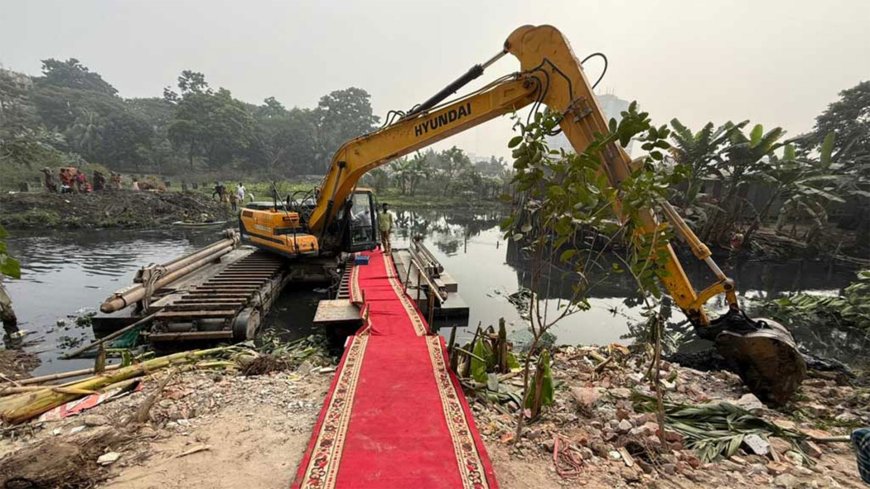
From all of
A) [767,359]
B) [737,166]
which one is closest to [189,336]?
[767,359]

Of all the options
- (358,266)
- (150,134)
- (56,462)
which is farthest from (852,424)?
(150,134)

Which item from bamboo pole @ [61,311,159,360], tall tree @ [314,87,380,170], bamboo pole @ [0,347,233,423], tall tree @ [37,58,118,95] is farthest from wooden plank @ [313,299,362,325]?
tall tree @ [37,58,118,95]

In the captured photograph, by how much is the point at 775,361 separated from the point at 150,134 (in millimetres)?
48416

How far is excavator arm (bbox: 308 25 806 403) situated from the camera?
11.9 feet

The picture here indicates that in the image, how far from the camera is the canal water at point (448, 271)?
6621 mm

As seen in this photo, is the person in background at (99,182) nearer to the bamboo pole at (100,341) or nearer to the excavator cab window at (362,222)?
the bamboo pole at (100,341)

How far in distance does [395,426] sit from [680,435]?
250 centimetres

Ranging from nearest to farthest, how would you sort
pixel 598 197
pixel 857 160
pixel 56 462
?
pixel 56 462 < pixel 598 197 < pixel 857 160

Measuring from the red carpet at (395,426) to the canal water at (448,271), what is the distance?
136cm

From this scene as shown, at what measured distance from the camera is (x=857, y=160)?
15.3 metres

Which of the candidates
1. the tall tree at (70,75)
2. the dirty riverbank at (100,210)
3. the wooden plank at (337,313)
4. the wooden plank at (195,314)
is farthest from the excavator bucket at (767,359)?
the tall tree at (70,75)

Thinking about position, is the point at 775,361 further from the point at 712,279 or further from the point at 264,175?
the point at 264,175

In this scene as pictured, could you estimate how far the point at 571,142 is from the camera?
185 inches

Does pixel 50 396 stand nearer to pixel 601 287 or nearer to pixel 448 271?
pixel 448 271
